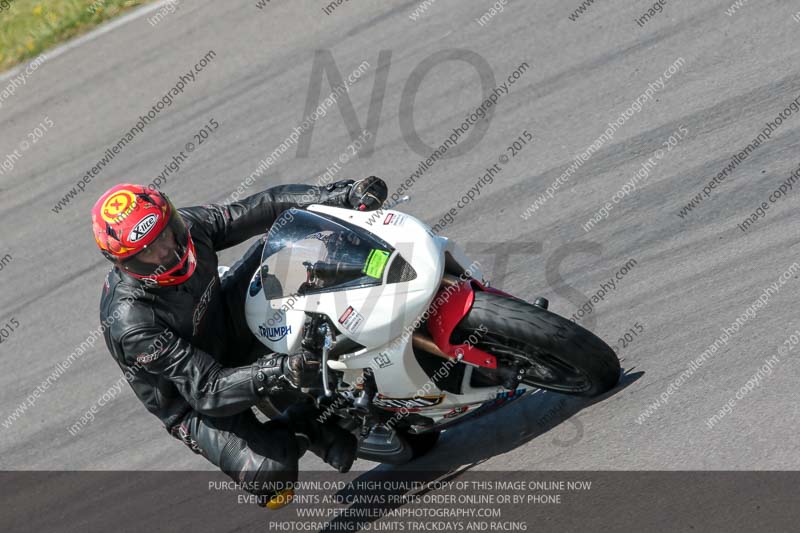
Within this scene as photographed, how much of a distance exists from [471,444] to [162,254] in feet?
7.27

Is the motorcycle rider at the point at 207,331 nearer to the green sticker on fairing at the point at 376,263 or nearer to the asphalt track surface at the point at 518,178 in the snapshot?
the green sticker on fairing at the point at 376,263

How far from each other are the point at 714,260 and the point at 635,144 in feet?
5.12

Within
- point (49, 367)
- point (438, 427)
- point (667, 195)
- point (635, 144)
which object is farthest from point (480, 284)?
point (49, 367)

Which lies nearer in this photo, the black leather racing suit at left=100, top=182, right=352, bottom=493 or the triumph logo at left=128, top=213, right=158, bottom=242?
the triumph logo at left=128, top=213, right=158, bottom=242

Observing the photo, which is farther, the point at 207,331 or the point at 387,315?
the point at 207,331

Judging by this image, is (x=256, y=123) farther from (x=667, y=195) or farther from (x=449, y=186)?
(x=667, y=195)

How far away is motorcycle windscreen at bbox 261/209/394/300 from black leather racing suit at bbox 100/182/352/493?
1.26 feet

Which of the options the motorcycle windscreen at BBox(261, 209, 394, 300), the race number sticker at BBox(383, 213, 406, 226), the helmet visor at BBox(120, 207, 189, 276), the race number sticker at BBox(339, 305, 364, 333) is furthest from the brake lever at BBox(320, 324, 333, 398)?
the helmet visor at BBox(120, 207, 189, 276)

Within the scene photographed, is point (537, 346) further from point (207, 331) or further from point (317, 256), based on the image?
point (207, 331)

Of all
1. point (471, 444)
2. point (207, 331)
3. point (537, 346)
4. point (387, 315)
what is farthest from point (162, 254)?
point (471, 444)

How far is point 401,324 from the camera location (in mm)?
5051

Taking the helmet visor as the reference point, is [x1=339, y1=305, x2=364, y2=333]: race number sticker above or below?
below

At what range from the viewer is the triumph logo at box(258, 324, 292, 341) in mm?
5355

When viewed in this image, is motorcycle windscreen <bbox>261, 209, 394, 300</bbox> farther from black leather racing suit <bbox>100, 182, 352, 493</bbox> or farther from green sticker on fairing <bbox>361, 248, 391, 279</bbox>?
black leather racing suit <bbox>100, 182, 352, 493</bbox>
